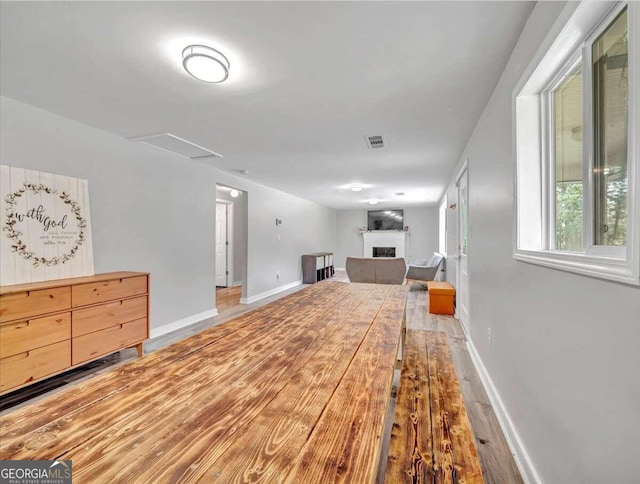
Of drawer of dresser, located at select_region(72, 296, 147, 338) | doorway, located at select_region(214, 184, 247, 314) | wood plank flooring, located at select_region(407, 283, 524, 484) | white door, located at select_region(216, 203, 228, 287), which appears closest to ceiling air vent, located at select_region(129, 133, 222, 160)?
drawer of dresser, located at select_region(72, 296, 147, 338)

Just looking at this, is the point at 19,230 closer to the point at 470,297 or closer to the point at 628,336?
the point at 628,336

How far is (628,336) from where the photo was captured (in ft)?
2.50

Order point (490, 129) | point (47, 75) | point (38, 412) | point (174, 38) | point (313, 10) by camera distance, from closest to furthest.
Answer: point (38, 412)
point (313, 10)
point (174, 38)
point (47, 75)
point (490, 129)

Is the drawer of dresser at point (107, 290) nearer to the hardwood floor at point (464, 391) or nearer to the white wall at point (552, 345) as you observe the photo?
the hardwood floor at point (464, 391)

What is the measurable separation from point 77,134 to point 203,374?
2962 millimetres

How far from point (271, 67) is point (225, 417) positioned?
191 cm

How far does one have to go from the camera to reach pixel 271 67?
5.92 ft

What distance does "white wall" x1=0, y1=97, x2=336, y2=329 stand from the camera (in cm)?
242

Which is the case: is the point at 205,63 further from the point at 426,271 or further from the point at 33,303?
the point at 426,271

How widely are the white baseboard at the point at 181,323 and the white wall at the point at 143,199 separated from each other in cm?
5

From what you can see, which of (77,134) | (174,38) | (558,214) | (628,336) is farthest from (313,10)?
(77,134)

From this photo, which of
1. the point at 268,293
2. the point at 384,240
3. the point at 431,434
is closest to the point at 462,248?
the point at 431,434

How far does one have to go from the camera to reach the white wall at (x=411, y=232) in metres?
9.27

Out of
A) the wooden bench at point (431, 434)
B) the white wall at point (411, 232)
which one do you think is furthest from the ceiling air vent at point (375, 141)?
the white wall at point (411, 232)
